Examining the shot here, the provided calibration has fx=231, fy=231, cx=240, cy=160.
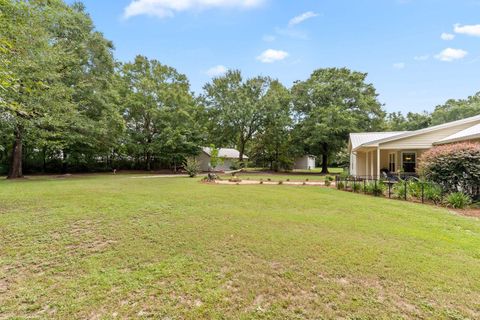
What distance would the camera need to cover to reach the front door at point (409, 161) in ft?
52.9

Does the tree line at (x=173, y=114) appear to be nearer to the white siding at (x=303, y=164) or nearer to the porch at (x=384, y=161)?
the porch at (x=384, y=161)

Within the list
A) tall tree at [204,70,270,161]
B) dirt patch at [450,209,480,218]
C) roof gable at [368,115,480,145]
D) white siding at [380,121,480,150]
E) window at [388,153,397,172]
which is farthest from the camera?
tall tree at [204,70,270,161]

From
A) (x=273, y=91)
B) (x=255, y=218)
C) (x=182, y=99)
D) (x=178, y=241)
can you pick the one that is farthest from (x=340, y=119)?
(x=178, y=241)

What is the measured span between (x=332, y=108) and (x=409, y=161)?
34.5 feet

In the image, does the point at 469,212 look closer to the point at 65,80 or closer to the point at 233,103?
the point at 65,80

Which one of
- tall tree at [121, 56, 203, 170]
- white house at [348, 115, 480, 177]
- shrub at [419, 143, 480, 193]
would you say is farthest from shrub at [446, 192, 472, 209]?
tall tree at [121, 56, 203, 170]

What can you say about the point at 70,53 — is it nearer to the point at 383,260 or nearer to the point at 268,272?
the point at 268,272

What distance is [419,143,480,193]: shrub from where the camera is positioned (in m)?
8.43

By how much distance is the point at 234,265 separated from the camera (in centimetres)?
367

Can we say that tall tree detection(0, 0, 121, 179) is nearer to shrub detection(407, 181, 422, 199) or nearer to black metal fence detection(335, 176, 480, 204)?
black metal fence detection(335, 176, 480, 204)

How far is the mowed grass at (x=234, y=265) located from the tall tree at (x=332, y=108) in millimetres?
19876

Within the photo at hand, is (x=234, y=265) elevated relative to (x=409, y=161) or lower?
lower

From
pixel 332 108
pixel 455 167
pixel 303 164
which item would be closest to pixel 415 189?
pixel 455 167

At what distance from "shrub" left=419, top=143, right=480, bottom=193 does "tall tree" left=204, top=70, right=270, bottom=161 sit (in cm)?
2091
